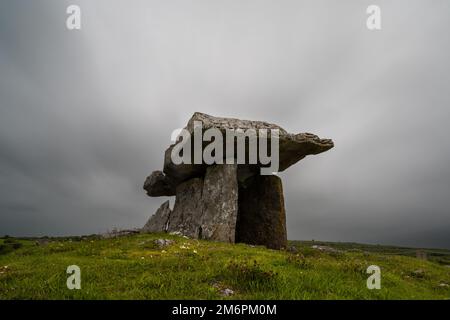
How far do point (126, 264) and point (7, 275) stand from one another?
361 centimetres

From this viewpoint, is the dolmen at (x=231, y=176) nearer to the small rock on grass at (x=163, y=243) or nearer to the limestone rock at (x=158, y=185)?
the limestone rock at (x=158, y=185)

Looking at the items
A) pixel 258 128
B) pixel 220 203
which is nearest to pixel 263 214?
pixel 220 203

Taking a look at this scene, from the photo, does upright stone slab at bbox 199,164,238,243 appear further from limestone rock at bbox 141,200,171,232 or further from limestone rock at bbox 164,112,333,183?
limestone rock at bbox 141,200,171,232

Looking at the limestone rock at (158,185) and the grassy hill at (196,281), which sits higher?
the limestone rock at (158,185)

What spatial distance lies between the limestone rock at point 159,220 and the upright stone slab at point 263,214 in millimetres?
6865

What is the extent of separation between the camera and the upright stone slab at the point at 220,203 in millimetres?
23766

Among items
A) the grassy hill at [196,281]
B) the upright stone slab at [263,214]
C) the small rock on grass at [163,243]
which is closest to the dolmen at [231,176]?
the upright stone slab at [263,214]

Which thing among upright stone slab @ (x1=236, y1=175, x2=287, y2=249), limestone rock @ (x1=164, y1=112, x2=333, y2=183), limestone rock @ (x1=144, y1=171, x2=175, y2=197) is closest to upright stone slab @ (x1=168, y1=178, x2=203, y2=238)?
limestone rock @ (x1=164, y1=112, x2=333, y2=183)

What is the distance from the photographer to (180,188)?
102 ft

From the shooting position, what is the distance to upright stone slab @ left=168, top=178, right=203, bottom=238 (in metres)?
26.2

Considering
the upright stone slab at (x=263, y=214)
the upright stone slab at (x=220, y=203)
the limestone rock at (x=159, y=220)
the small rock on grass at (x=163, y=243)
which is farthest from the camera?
the limestone rock at (x=159, y=220)

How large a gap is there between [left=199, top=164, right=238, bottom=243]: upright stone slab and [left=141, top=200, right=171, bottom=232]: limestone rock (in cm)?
658
